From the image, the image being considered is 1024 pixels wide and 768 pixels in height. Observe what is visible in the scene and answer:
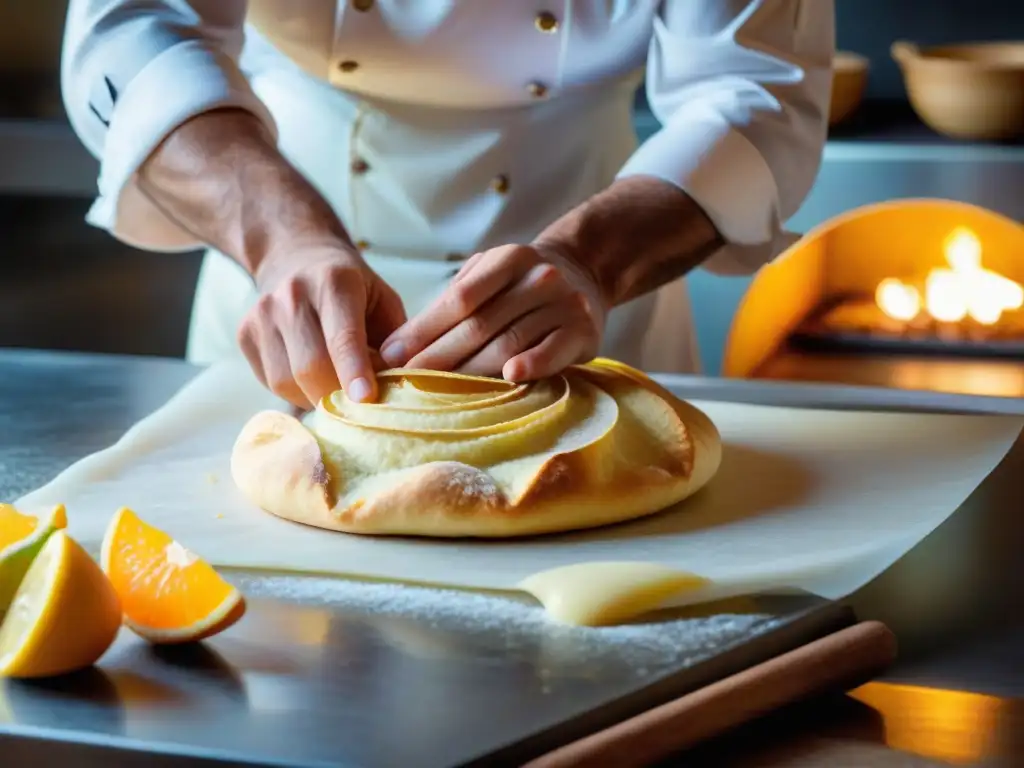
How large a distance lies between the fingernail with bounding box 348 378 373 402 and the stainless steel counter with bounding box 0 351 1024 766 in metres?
0.27

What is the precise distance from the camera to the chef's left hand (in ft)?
4.23

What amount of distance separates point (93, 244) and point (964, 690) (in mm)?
2987

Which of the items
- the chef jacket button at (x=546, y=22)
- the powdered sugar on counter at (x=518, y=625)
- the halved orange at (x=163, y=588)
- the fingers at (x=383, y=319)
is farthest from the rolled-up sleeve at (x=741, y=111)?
the halved orange at (x=163, y=588)

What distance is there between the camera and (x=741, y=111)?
5.20 ft

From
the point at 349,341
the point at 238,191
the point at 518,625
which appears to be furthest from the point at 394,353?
the point at 518,625

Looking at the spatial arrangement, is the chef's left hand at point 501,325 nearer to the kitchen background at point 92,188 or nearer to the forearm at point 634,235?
the forearm at point 634,235

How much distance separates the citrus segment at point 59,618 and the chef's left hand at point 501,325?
18.6 inches

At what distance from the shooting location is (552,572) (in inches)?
40.9

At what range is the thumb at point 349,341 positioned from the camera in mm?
1259

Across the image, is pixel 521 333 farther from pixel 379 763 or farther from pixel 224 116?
pixel 379 763

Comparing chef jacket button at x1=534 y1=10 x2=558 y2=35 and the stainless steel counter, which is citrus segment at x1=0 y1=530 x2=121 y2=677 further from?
chef jacket button at x1=534 y1=10 x2=558 y2=35

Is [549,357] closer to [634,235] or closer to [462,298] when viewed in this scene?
[462,298]

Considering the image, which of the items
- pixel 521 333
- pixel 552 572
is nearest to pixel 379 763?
pixel 552 572

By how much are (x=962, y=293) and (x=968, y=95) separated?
1.33 ft
